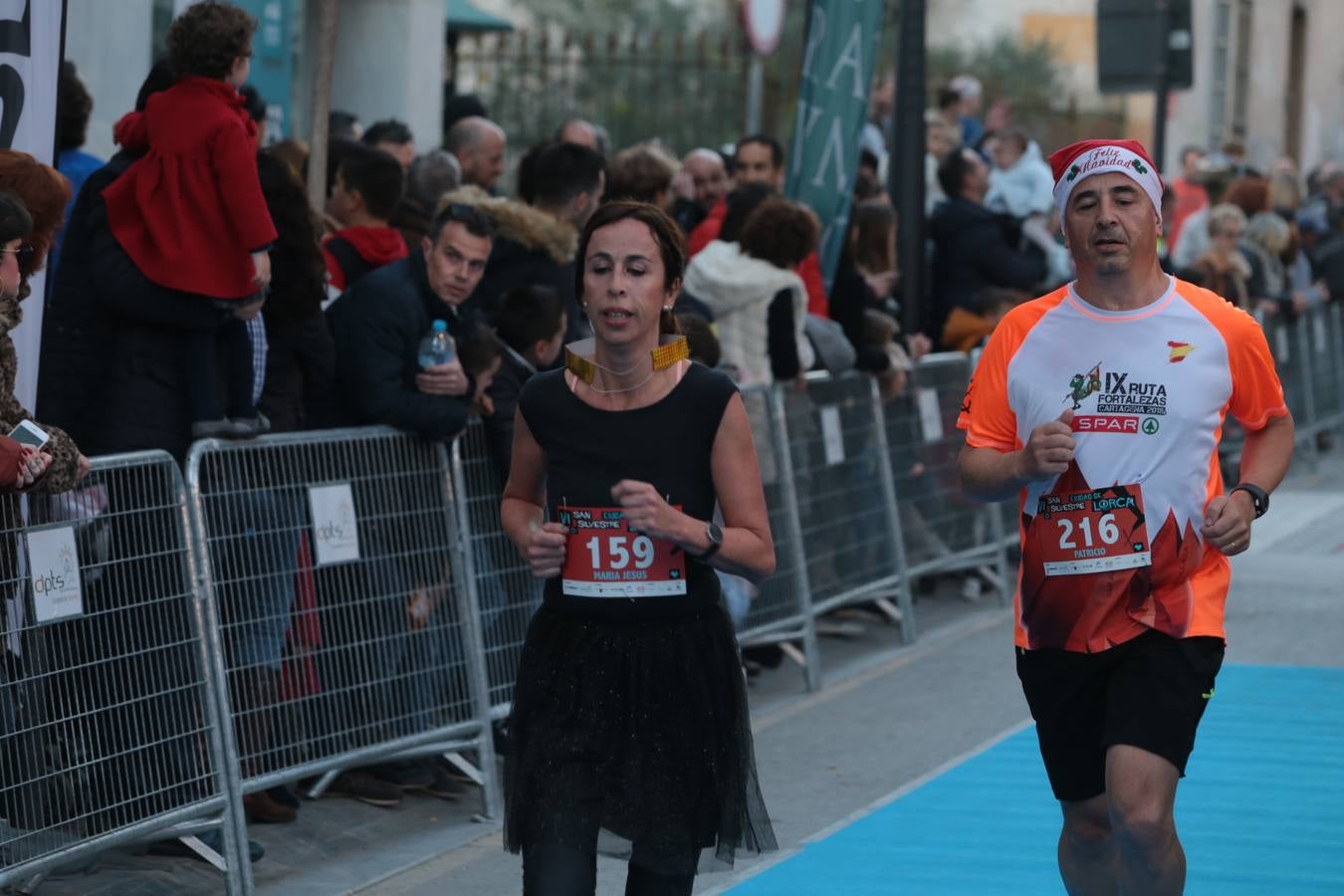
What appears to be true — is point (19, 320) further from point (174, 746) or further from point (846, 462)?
point (846, 462)

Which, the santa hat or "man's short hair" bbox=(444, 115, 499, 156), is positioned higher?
"man's short hair" bbox=(444, 115, 499, 156)

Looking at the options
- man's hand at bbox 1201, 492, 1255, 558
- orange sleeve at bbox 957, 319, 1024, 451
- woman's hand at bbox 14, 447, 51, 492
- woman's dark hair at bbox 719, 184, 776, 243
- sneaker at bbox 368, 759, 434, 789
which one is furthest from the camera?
woman's dark hair at bbox 719, 184, 776, 243

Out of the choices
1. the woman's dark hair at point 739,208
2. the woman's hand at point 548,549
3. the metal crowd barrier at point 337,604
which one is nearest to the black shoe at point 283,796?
the metal crowd barrier at point 337,604

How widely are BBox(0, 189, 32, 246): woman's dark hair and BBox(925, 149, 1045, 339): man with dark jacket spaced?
7690mm

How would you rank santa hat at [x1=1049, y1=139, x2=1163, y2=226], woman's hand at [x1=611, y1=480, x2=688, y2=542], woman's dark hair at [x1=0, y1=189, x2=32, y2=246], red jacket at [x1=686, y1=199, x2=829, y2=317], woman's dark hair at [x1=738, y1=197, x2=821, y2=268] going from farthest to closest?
1. red jacket at [x1=686, y1=199, x2=829, y2=317]
2. woman's dark hair at [x1=738, y1=197, x2=821, y2=268]
3. woman's dark hair at [x1=0, y1=189, x2=32, y2=246]
4. santa hat at [x1=1049, y1=139, x2=1163, y2=226]
5. woman's hand at [x1=611, y1=480, x2=688, y2=542]

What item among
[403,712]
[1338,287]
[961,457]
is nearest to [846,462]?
[403,712]

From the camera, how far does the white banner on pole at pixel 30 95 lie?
235 inches

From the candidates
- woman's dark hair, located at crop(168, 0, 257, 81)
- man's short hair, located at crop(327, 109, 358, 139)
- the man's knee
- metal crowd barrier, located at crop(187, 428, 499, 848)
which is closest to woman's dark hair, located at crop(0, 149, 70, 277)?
metal crowd barrier, located at crop(187, 428, 499, 848)

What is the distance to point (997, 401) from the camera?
5.12m

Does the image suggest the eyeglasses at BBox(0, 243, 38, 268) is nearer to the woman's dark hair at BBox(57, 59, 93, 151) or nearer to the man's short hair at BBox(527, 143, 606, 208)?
the woman's dark hair at BBox(57, 59, 93, 151)

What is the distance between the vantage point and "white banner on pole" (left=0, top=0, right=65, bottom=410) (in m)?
Answer: 5.96

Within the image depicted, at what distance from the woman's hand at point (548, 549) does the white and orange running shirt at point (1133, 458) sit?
3.75 feet

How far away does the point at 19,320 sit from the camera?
5.61m

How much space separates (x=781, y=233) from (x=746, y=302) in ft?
1.06
